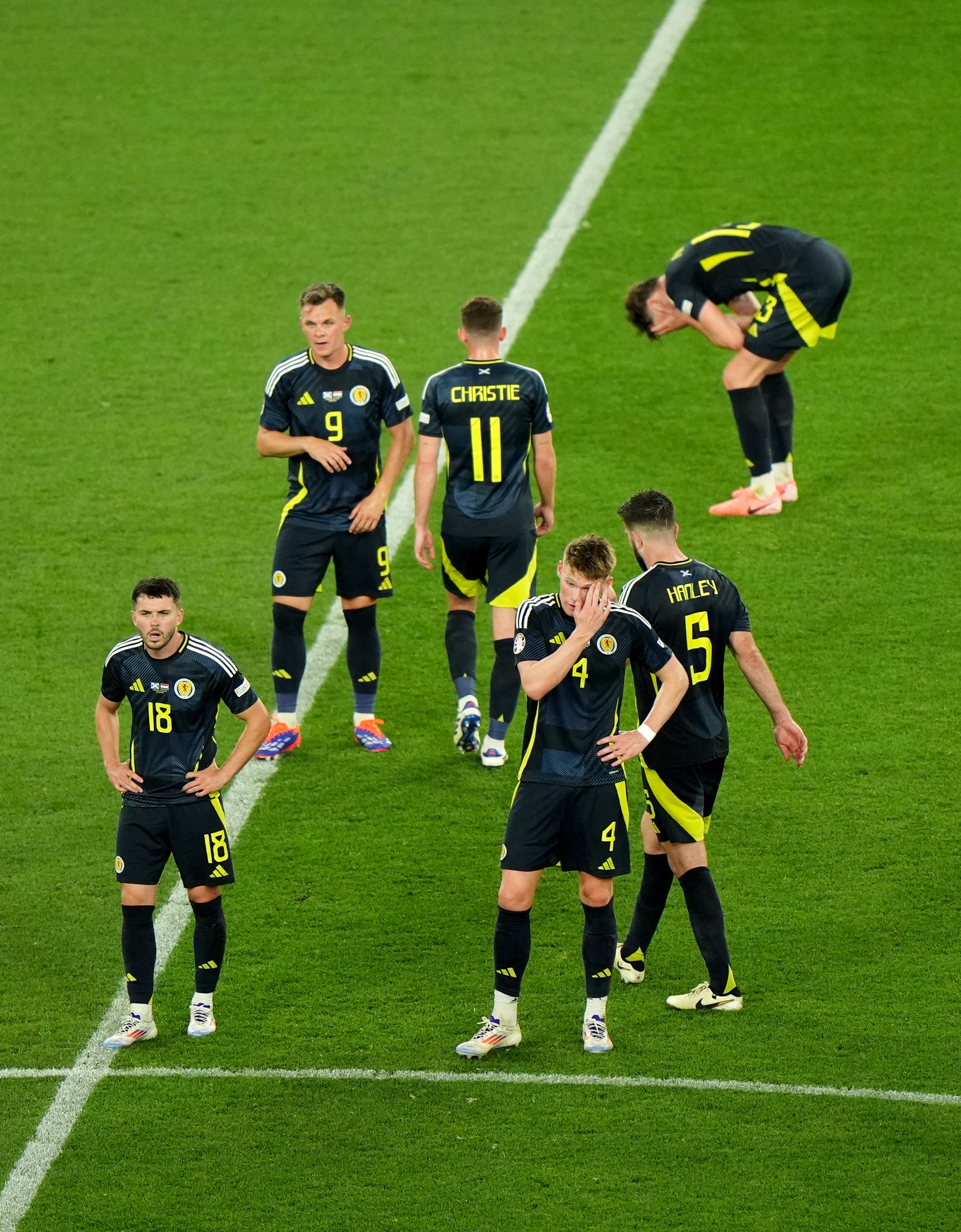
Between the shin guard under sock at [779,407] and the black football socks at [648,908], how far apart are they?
15.5 ft

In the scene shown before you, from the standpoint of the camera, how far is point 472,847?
26.9ft

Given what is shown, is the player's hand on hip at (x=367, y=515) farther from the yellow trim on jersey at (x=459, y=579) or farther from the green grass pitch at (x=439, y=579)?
the green grass pitch at (x=439, y=579)

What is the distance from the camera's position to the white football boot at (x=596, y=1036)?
21.9 feet

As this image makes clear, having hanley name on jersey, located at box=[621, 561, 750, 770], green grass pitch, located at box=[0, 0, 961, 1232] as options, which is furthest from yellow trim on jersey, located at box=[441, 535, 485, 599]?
hanley name on jersey, located at box=[621, 561, 750, 770]

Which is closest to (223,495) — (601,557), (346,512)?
(346,512)

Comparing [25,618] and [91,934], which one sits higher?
[25,618]

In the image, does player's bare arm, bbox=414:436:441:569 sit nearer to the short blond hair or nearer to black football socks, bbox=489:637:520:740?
black football socks, bbox=489:637:520:740

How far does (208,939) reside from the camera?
6719mm

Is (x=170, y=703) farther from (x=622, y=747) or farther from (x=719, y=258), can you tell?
(x=719, y=258)

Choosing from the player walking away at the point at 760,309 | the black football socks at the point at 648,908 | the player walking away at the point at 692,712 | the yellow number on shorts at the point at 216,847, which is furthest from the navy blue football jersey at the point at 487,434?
the yellow number on shorts at the point at 216,847

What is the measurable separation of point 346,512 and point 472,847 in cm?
179

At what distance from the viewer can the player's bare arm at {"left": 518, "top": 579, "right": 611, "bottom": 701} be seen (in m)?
6.12

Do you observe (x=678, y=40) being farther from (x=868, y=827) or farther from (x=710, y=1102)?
(x=710, y=1102)

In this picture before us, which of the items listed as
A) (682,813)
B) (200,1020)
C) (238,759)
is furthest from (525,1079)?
(238,759)
